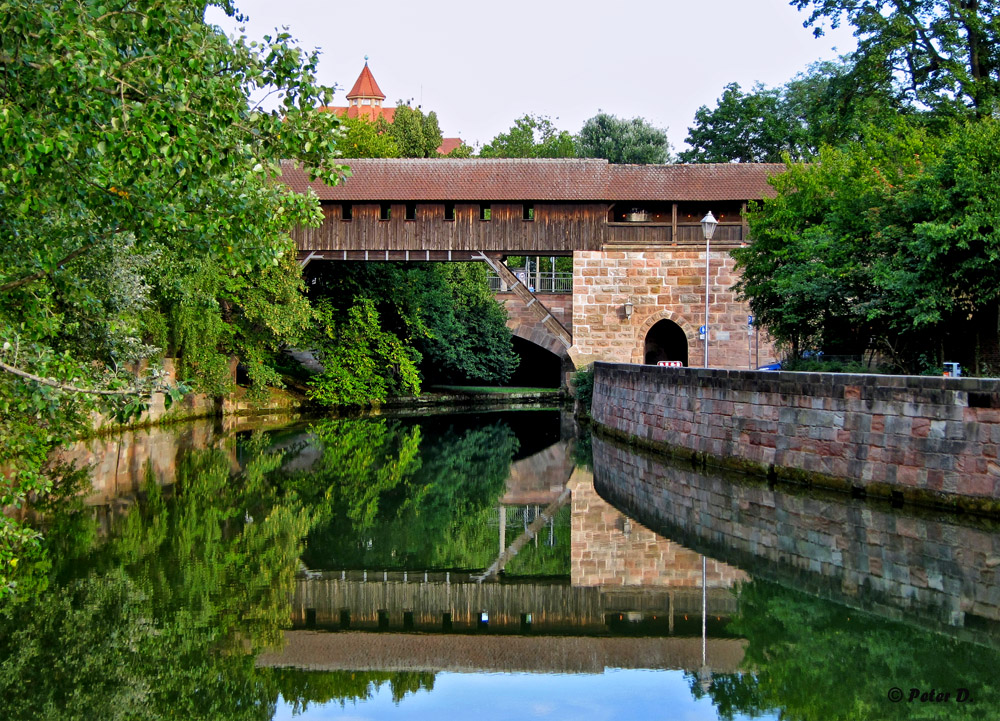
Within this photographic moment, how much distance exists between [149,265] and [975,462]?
39.6 feet

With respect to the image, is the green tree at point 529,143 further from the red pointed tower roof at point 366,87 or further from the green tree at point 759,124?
the red pointed tower roof at point 366,87

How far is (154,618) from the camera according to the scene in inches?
290

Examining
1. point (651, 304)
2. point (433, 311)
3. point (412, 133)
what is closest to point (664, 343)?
point (433, 311)

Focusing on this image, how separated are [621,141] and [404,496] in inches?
1653

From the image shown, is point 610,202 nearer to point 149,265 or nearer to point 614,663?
point 149,265

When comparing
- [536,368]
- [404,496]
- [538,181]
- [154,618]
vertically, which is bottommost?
[154,618]

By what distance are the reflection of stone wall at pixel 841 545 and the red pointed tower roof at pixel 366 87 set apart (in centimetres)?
7016

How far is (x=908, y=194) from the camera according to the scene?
49.6 feet

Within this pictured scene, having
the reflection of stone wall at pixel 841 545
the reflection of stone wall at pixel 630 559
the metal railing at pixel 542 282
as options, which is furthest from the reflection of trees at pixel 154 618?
the metal railing at pixel 542 282

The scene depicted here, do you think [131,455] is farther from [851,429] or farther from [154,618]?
[851,429]

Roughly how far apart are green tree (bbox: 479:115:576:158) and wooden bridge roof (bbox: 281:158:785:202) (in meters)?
21.3

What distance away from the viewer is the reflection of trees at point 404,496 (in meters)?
10.0

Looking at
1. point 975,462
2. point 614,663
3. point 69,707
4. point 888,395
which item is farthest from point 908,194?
point 69,707

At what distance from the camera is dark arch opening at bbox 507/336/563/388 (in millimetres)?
Result: 41625
